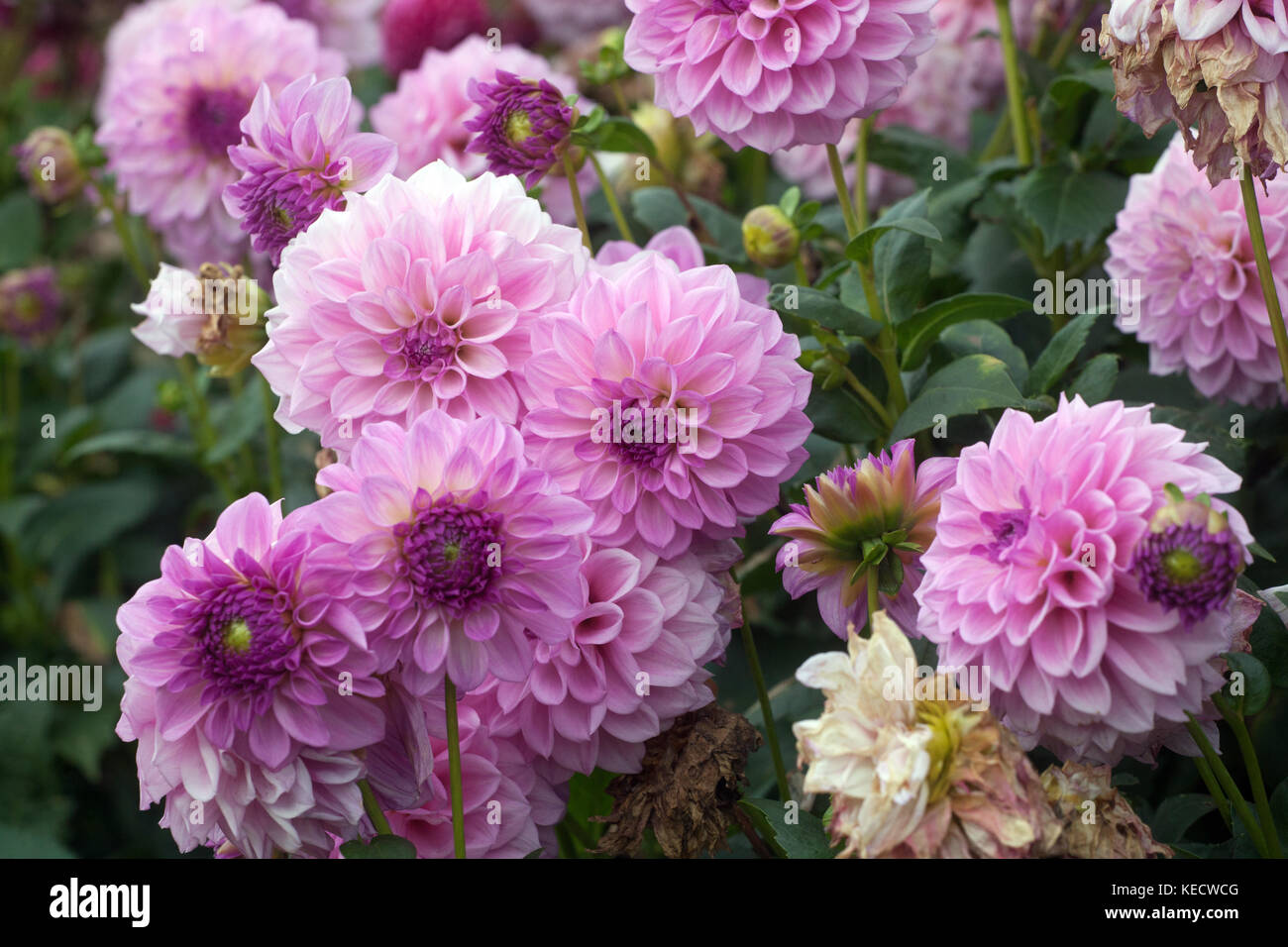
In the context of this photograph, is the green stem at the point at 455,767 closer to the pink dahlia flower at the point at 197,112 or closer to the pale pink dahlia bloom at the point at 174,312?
the pale pink dahlia bloom at the point at 174,312

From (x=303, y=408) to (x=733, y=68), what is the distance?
29cm

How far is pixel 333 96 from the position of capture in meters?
0.68

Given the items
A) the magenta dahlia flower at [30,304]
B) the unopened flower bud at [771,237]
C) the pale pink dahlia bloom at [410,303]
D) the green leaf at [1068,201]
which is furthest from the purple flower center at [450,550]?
the magenta dahlia flower at [30,304]

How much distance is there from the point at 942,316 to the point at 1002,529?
0.76ft

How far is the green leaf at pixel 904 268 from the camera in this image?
0.75 meters

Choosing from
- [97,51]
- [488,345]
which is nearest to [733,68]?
[488,345]

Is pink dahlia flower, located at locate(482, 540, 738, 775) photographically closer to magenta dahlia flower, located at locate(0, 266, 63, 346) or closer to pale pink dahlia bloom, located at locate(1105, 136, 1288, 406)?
pale pink dahlia bloom, located at locate(1105, 136, 1288, 406)

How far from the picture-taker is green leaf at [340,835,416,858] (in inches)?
22.6

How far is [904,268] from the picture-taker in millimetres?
750

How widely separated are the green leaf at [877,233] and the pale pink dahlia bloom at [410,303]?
0.17 metres

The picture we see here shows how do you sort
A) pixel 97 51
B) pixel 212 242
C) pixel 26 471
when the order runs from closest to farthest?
1. pixel 212 242
2. pixel 26 471
3. pixel 97 51

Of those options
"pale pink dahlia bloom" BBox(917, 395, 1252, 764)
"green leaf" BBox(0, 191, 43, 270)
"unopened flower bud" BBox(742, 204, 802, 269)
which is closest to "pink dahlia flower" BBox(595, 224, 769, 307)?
"unopened flower bud" BBox(742, 204, 802, 269)

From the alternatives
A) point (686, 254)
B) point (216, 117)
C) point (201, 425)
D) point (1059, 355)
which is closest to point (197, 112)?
point (216, 117)
